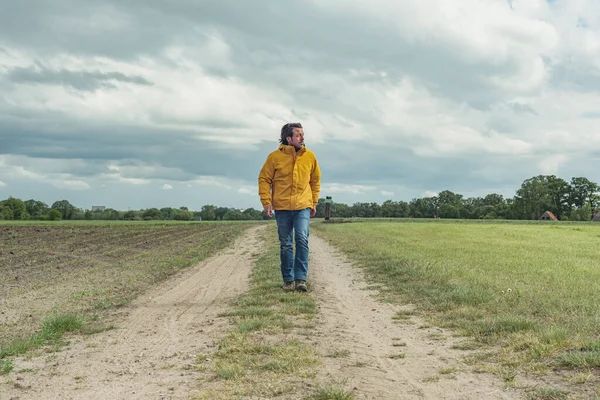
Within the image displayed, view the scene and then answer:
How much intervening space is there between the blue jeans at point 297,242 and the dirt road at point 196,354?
2.42ft

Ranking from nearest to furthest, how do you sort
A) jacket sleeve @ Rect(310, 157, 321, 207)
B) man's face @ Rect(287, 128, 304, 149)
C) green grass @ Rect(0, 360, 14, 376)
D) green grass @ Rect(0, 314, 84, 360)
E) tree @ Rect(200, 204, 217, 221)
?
green grass @ Rect(0, 360, 14, 376) → green grass @ Rect(0, 314, 84, 360) → man's face @ Rect(287, 128, 304, 149) → jacket sleeve @ Rect(310, 157, 321, 207) → tree @ Rect(200, 204, 217, 221)

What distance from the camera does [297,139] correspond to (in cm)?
883

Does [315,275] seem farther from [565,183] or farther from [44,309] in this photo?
[565,183]

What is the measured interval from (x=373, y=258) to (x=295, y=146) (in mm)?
6135

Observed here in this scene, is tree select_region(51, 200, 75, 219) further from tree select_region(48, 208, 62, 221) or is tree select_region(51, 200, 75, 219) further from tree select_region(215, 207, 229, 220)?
tree select_region(215, 207, 229, 220)

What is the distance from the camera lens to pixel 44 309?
8.45 meters

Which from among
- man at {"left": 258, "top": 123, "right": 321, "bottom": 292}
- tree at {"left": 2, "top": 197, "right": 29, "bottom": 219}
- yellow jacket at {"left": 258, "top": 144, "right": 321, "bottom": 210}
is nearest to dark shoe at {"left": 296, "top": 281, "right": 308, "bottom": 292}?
man at {"left": 258, "top": 123, "right": 321, "bottom": 292}

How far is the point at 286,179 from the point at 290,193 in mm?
243

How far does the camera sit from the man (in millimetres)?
8906

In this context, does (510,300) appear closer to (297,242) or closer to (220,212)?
(297,242)

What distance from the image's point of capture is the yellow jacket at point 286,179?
29.2ft

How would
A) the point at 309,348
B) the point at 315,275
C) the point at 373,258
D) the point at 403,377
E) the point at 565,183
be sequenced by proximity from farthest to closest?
the point at 565,183 → the point at 373,258 → the point at 315,275 → the point at 309,348 → the point at 403,377

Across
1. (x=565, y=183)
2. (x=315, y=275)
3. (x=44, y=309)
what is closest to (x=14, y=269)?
(x=44, y=309)

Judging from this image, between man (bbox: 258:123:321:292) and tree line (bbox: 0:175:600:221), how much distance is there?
82270 mm
